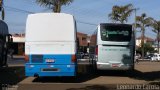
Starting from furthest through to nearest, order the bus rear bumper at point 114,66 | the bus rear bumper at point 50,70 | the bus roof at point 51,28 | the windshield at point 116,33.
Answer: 1. the windshield at point 116,33
2. the bus rear bumper at point 114,66
3. the bus roof at point 51,28
4. the bus rear bumper at point 50,70

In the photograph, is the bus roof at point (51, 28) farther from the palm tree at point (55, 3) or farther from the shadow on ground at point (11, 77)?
the palm tree at point (55, 3)

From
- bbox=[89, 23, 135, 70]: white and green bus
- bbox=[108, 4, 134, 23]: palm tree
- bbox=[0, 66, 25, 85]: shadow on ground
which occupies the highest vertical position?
bbox=[108, 4, 134, 23]: palm tree

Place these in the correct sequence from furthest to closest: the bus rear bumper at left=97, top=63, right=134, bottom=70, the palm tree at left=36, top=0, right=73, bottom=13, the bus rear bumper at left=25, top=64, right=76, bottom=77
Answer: the palm tree at left=36, top=0, right=73, bottom=13 → the bus rear bumper at left=97, top=63, right=134, bottom=70 → the bus rear bumper at left=25, top=64, right=76, bottom=77

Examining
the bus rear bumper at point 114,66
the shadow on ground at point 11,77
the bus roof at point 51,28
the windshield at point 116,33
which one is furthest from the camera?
the windshield at point 116,33

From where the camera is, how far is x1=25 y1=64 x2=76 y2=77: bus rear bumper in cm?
1947

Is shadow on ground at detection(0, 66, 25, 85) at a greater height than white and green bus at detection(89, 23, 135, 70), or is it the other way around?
white and green bus at detection(89, 23, 135, 70)

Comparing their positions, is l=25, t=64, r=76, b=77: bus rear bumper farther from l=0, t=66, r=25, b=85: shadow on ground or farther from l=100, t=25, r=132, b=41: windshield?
l=100, t=25, r=132, b=41: windshield

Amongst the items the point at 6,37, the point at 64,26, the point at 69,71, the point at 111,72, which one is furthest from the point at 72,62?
the point at 6,37

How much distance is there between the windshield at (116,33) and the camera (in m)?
24.1

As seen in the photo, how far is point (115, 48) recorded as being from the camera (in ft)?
78.6

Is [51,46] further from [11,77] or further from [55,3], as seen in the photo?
[55,3]

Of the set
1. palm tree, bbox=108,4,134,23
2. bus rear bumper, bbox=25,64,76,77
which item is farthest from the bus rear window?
palm tree, bbox=108,4,134,23

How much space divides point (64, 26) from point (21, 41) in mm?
79646

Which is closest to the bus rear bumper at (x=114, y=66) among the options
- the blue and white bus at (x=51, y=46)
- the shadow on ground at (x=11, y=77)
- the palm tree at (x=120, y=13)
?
the shadow on ground at (x=11, y=77)
